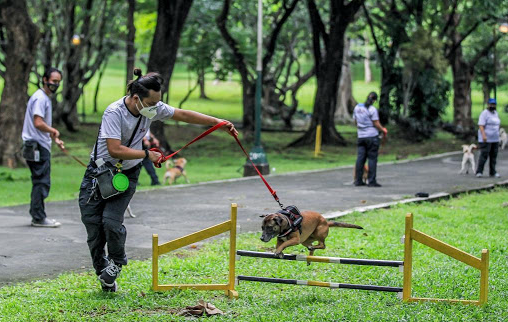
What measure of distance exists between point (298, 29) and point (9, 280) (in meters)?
32.4

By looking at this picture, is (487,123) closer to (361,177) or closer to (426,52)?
(361,177)

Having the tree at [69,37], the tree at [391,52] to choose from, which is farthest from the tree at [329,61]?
the tree at [69,37]

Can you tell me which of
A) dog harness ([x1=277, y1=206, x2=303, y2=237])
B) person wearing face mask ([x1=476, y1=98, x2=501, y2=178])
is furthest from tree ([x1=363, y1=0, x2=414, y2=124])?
Answer: dog harness ([x1=277, y1=206, x2=303, y2=237])

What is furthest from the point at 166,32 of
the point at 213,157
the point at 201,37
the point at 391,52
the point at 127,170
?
the point at 127,170

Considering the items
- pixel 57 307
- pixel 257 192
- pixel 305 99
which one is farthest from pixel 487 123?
pixel 305 99

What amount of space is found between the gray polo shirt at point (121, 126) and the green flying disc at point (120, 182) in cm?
17

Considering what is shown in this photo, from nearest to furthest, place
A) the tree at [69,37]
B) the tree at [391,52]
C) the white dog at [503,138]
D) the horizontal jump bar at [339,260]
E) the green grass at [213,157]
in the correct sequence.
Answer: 1. the horizontal jump bar at [339,260]
2. the green grass at [213,157]
3. the white dog at [503,138]
4. the tree at [391,52]
5. the tree at [69,37]

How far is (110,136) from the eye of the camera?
21.8 feet

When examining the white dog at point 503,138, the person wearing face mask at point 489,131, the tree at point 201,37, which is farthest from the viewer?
the tree at point 201,37

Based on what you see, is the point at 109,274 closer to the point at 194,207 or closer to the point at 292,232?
the point at 292,232

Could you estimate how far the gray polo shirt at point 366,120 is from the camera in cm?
1583

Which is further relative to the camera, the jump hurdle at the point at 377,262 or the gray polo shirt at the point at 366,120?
the gray polo shirt at the point at 366,120

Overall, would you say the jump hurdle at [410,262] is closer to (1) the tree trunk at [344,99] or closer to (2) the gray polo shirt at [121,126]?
(2) the gray polo shirt at [121,126]

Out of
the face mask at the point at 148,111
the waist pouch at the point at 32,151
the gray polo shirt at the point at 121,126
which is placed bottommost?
the waist pouch at the point at 32,151
